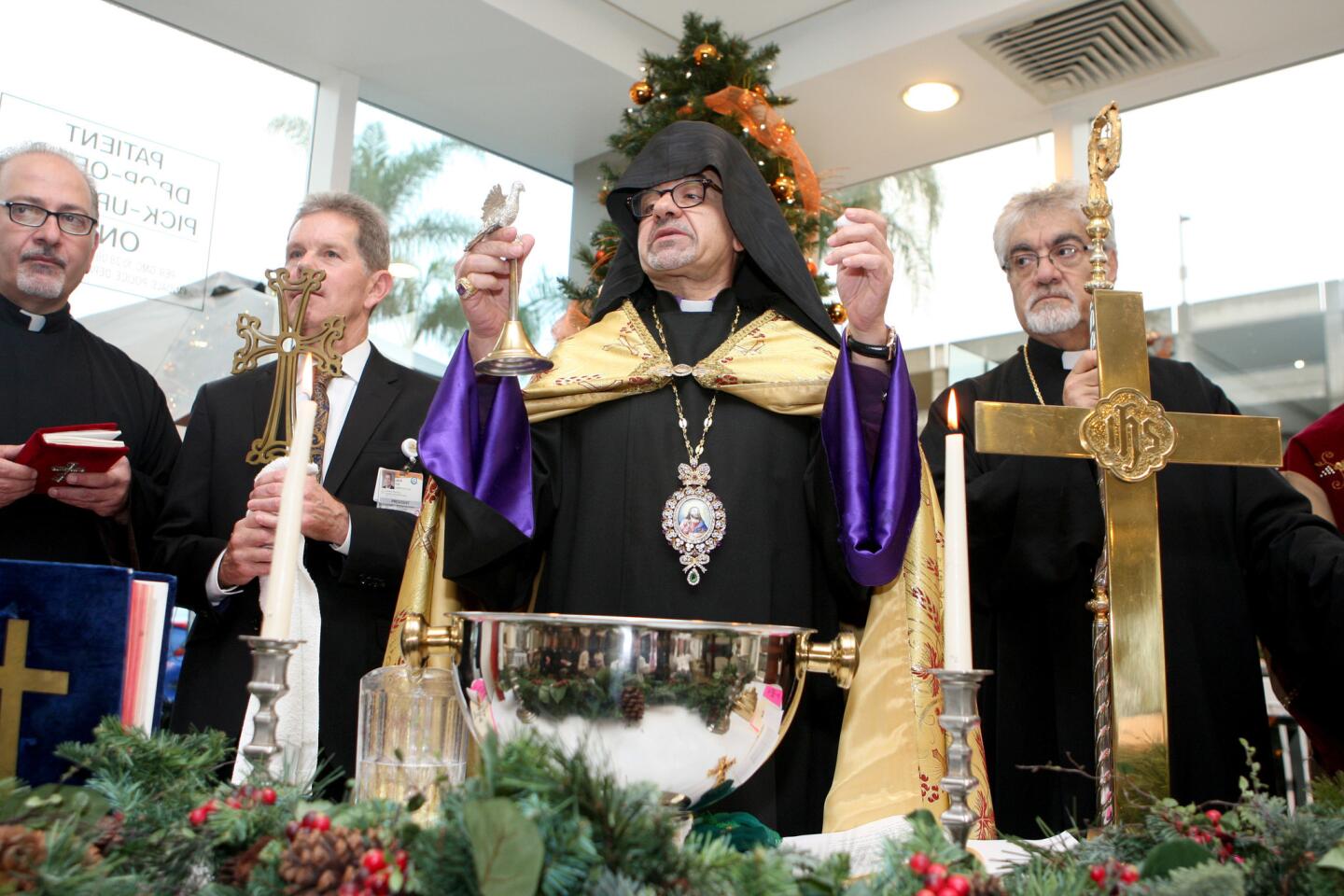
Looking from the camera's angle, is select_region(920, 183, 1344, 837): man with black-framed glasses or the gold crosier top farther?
select_region(920, 183, 1344, 837): man with black-framed glasses

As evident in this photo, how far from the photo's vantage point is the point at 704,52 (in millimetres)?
5496

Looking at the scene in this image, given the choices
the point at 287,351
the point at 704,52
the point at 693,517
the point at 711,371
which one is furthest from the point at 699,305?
the point at 704,52

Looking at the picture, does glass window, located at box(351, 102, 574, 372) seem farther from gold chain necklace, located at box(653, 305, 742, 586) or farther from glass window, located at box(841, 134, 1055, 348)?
gold chain necklace, located at box(653, 305, 742, 586)

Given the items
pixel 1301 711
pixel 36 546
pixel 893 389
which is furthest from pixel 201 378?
pixel 1301 711

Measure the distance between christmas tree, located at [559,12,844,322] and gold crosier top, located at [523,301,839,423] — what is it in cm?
293

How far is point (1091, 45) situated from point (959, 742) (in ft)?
18.7

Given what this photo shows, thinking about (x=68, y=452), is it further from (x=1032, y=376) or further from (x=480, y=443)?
(x=1032, y=376)

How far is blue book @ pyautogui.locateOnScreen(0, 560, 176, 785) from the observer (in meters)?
1.35

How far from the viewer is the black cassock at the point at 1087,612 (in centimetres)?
280

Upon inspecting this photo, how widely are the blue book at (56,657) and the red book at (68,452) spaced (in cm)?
133

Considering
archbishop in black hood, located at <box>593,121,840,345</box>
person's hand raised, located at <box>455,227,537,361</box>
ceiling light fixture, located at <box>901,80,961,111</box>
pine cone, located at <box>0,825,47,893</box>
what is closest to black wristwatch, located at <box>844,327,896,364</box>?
archbishop in black hood, located at <box>593,121,840,345</box>

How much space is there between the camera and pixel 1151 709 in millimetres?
1884

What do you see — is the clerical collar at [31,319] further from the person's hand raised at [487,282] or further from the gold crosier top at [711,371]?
the gold crosier top at [711,371]

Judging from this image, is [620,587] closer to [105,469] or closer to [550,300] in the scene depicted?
[105,469]
